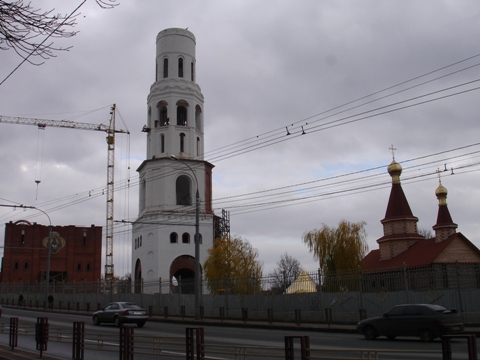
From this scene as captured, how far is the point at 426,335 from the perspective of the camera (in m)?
19.4

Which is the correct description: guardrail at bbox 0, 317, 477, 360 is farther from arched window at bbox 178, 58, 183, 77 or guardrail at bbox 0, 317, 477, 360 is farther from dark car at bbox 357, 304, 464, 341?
arched window at bbox 178, 58, 183, 77

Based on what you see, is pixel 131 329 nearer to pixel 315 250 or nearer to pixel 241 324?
pixel 241 324

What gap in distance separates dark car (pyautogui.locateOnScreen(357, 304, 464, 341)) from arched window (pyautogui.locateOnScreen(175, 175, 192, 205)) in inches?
1553

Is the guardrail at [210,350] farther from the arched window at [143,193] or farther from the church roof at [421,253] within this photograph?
the arched window at [143,193]

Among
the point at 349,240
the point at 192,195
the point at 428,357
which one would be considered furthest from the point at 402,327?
the point at 192,195

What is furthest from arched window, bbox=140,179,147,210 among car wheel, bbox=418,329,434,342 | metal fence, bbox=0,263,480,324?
car wheel, bbox=418,329,434,342

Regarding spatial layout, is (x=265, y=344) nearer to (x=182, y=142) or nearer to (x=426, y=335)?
(x=426, y=335)

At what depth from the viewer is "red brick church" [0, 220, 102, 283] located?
86000 millimetres

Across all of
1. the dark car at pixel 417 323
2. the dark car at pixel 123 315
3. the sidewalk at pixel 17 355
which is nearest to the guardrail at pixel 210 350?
the sidewalk at pixel 17 355

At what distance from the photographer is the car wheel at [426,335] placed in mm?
19269

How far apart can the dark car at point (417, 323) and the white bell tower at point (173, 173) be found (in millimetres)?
36838

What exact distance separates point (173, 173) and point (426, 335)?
1633 inches

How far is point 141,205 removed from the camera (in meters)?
60.8

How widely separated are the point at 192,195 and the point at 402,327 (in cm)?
4051
